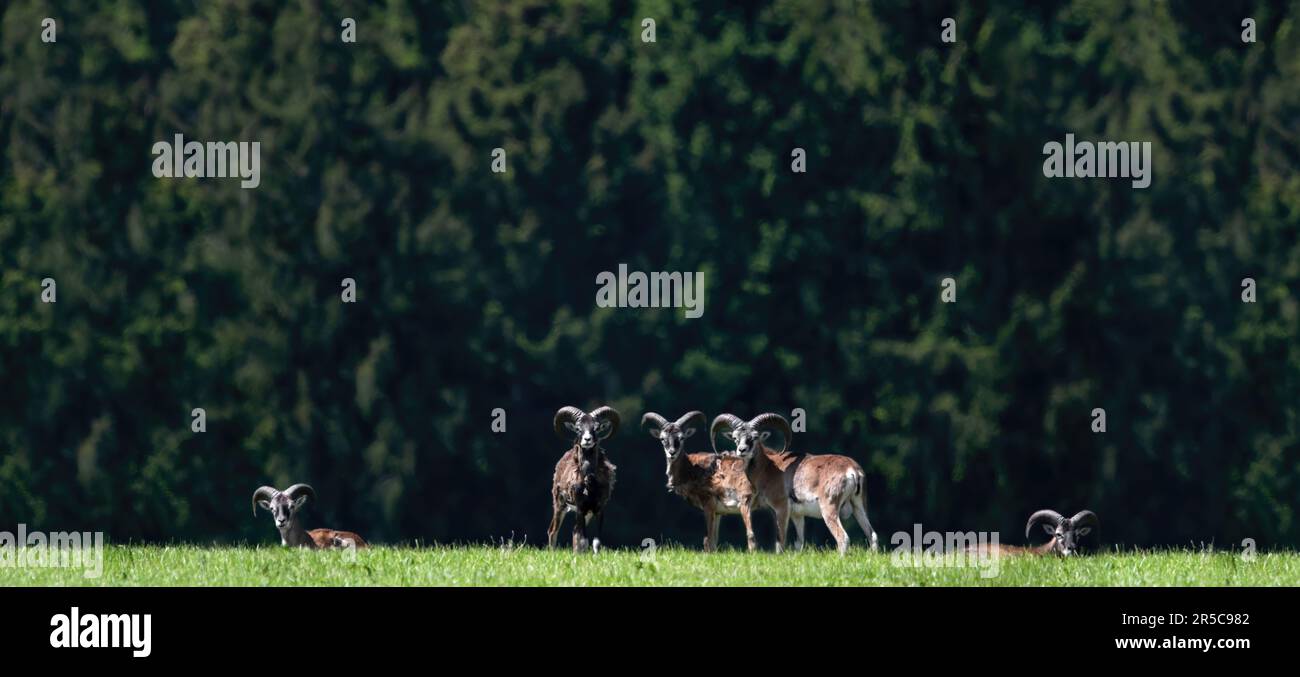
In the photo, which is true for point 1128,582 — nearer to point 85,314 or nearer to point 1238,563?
point 1238,563

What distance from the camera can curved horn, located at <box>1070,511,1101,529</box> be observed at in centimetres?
2483

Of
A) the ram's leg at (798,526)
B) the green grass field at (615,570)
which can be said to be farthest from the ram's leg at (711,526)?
the green grass field at (615,570)

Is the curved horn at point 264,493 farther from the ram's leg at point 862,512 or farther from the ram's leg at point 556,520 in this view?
the ram's leg at point 862,512

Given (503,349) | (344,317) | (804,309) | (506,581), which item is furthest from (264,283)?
(506,581)

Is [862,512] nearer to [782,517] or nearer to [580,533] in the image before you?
[782,517]

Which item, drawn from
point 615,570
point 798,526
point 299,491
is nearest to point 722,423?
point 798,526

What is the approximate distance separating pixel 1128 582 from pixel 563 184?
34.3 feet

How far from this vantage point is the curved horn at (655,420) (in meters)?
25.1

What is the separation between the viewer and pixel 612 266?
26.8 metres

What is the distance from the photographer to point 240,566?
65.7 ft

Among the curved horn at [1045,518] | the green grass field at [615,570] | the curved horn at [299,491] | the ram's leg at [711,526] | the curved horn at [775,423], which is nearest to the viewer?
the green grass field at [615,570]

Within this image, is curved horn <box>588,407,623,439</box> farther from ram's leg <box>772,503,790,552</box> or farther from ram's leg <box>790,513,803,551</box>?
ram's leg <box>790,513,803,551</box>

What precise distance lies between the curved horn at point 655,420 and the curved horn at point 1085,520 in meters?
4.77

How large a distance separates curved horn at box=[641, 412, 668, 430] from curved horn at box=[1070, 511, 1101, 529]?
4.77 m
